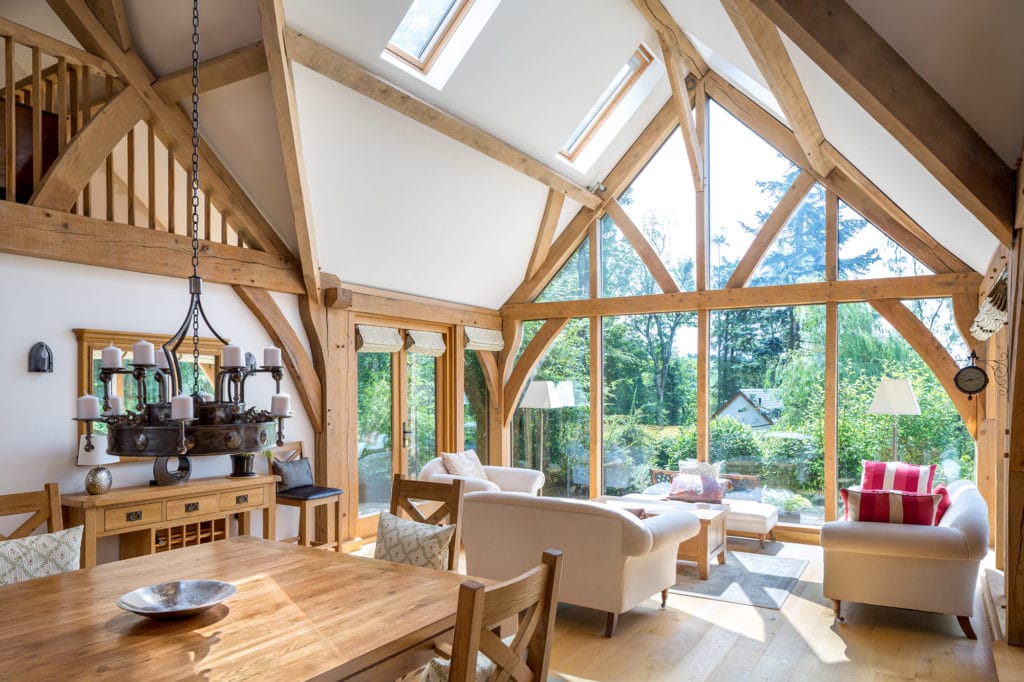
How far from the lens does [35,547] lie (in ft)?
9.56

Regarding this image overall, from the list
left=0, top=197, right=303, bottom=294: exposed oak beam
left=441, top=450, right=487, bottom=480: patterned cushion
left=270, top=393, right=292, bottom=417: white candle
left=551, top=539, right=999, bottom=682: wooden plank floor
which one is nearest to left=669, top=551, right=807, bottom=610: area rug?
left=551, top=539, right=999, bottom=682: wooden plank floor

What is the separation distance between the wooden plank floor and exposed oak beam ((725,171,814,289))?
3.35 metres

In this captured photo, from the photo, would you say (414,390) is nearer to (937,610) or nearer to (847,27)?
(937,610)

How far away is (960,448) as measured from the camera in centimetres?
641

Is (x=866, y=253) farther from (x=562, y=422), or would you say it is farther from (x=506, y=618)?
(x=506, y=618)

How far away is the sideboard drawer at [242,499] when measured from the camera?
5086 millimetres

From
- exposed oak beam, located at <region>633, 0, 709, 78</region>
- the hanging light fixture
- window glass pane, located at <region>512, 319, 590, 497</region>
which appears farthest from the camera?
window glass pane, located at <region>512, 319, 590, 497</region>

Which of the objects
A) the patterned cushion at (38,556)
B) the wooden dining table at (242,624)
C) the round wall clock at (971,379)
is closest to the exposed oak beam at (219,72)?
the patterned cushion at (38,556)

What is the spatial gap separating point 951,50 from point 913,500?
8.58 ft

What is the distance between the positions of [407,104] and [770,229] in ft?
12.7

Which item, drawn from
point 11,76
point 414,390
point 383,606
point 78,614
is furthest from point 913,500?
point 11,76

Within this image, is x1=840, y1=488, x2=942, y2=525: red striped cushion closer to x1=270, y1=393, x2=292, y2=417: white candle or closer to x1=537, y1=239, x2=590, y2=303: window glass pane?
x1=270, y1=393, x2=292, y2=417: white candle

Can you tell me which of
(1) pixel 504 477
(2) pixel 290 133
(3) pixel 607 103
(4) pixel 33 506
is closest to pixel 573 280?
(3) pixel 607 103

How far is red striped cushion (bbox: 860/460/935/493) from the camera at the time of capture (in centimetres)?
579
